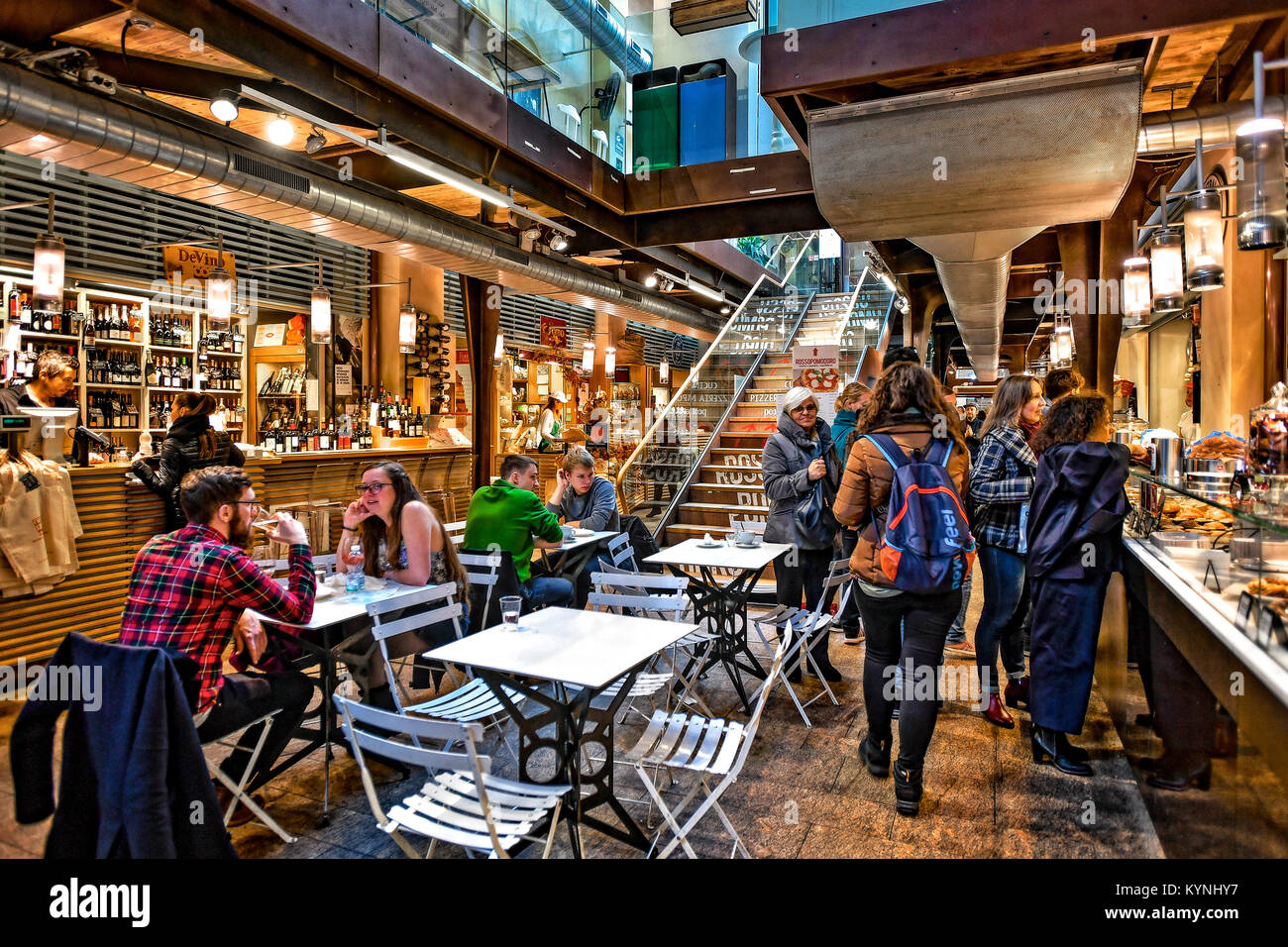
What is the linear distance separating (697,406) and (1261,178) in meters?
7.40

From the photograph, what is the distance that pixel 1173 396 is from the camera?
11.8 metres

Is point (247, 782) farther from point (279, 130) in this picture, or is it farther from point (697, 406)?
point (697, 406)

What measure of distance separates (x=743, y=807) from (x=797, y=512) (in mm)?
2115

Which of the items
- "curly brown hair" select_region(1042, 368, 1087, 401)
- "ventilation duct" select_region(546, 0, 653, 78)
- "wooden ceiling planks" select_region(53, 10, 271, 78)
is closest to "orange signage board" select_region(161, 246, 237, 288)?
"wooden ceiling planks" select_region(53, 10, 271, 78)

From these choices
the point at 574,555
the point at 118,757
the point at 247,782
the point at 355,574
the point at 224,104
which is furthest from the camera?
the point at 574,555

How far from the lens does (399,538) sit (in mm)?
4000

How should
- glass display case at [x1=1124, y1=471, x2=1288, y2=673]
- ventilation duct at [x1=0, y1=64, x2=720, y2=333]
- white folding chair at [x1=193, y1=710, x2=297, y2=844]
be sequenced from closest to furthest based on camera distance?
1. glass display case at [x1=1124, y1=471, x2=1288, y2=673]
2. white folding chair at [x1=193, y1=710, x2=297, y2=844]
3. ventilation duct at [x1=0, y1=64, x2=720, y2=333]

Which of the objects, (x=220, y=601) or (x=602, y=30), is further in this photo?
(x=602, y=30)

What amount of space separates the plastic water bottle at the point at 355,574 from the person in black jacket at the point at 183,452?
2.35 metres

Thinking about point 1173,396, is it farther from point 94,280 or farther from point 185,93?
point 94,280

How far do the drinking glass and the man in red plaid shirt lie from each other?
0.77 m

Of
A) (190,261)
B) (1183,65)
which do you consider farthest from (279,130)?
(1183,65)

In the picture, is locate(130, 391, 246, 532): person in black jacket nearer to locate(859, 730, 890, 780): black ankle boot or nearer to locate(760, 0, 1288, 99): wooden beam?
locate(760, 0, 1288, 99): wooden beam

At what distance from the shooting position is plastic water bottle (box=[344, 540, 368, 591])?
376cm
